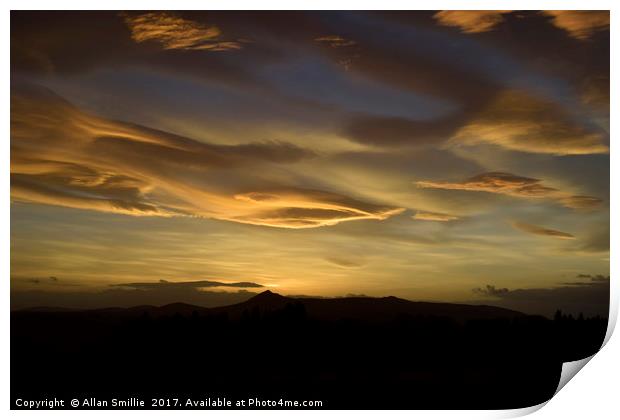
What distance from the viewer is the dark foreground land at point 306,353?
4527mm

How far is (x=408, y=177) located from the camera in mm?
4664

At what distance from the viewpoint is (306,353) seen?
15.1 feet

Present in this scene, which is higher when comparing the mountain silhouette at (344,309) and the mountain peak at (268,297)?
the mountain peak at (268,297)

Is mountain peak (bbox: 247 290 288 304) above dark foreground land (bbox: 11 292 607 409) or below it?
above

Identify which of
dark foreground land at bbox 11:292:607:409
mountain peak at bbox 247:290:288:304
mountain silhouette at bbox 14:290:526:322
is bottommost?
dark foreground land at bbox 11:292:607:409

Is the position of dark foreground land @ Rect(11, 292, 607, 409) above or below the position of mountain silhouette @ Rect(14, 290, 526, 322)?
below

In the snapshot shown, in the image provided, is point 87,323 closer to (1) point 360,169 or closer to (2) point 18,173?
(2) point 18,173

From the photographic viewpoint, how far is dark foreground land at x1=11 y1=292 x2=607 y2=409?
453cm

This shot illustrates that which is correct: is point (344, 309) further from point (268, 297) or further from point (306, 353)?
point (268, 297)

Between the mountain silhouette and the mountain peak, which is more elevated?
the mountain peak

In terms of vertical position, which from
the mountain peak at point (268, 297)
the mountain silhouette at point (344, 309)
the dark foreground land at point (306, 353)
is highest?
the mountain peak at point (268, 297)

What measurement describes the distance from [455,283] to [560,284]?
1.97 feet
